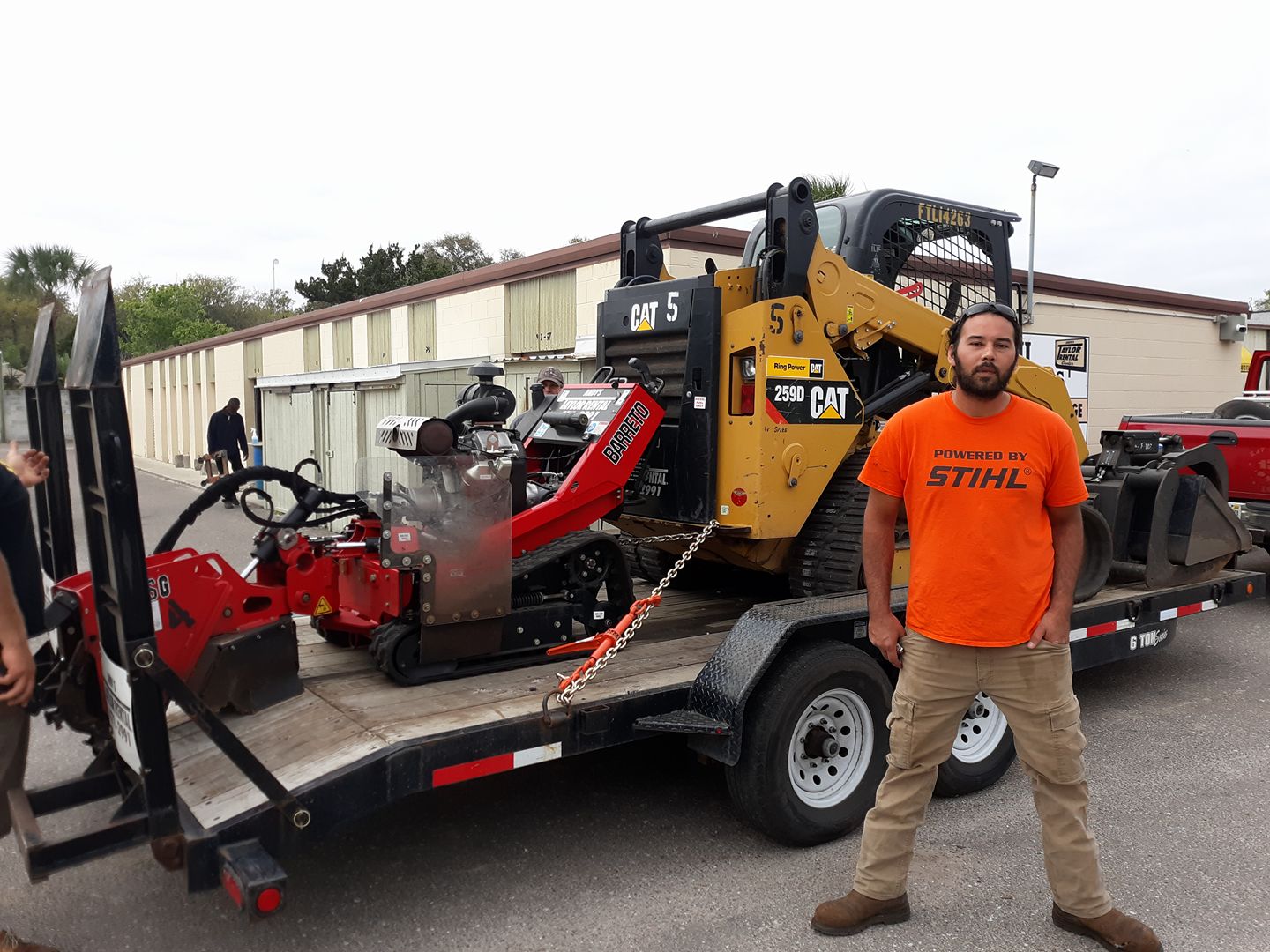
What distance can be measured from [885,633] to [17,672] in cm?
274

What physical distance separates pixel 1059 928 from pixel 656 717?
1.58 m

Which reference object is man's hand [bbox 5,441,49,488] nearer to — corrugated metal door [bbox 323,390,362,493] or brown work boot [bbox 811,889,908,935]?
brown work boot [bbox 811,889,908,935]

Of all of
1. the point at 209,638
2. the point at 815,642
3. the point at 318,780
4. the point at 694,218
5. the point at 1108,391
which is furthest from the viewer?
the point at 1108,391

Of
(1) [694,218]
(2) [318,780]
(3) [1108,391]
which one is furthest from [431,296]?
(2) [318,780]

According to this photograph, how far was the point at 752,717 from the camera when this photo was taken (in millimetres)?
4023

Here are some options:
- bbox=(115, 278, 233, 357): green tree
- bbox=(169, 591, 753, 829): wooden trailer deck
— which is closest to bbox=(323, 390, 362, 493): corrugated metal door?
bbox=(169, 591, 753, 829): wooden trailer deck

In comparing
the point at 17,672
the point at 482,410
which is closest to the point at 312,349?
the point at 482,410

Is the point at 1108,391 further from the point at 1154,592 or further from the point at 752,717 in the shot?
the point at 752,717

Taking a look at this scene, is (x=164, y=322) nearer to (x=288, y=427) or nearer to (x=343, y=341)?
(x=343, y=341)

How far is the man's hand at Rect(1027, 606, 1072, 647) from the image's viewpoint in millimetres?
3299

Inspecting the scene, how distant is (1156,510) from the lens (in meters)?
6.13

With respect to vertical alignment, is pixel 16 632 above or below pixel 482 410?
below

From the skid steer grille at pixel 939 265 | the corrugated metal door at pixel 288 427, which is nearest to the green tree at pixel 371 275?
the corrugated metal door at pixel 288 427

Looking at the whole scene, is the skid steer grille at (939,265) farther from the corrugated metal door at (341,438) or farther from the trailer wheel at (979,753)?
the corrugated metal door at (341,438)
